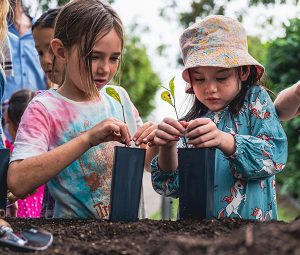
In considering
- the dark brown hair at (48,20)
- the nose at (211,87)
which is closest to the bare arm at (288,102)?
the nose at (211,87)

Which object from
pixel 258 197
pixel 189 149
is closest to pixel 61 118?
pixel 189 149

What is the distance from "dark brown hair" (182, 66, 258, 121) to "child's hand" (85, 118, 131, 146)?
51 centimetres

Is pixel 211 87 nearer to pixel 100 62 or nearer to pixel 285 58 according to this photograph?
pixel 100 62

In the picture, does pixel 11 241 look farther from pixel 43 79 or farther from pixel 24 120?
pixel 43 79

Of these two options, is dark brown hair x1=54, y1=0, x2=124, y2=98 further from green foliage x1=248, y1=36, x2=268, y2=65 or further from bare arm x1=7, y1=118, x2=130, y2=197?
green foliage x1=248, y1=36, x2=268, y2=65

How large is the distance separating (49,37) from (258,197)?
1810mm

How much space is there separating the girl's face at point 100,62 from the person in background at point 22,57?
6.96 ft

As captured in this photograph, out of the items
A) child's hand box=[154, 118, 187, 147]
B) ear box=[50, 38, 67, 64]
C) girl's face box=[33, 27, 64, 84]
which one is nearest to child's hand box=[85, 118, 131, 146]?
child's hand box=[154, 118, 187, 147]

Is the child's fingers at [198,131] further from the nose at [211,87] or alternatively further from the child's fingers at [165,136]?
the nose at [211,87]

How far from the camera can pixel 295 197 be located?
11328mm

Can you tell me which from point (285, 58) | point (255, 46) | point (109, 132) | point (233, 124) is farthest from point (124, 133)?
point (255, 46)

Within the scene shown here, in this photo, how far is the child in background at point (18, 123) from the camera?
3.66m

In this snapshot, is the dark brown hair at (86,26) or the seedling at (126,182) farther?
the dark brown hair at (86,26)

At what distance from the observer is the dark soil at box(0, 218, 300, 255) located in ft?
4.12
